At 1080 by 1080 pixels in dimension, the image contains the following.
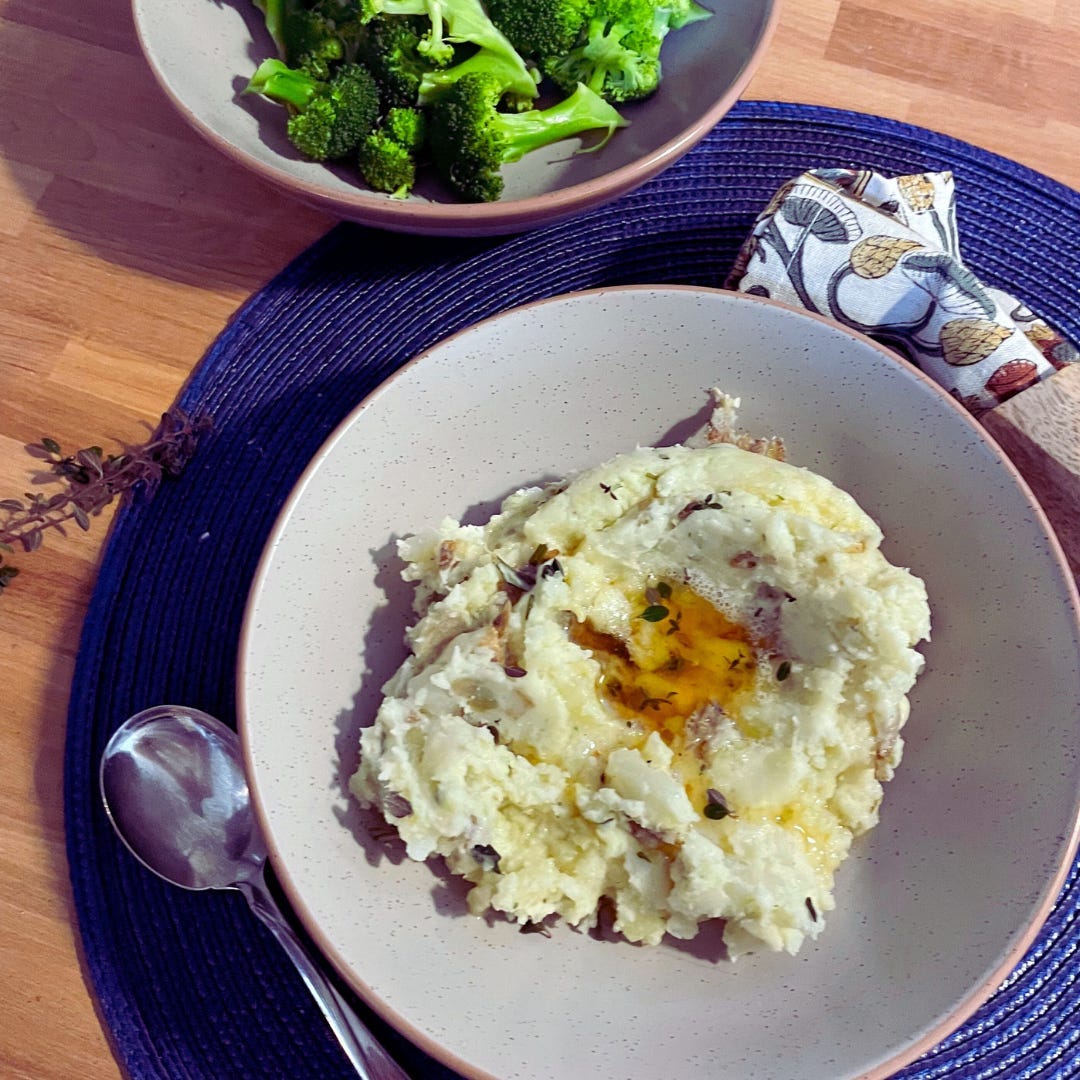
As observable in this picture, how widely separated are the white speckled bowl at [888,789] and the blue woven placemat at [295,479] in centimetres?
→ 36

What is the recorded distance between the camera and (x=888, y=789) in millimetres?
1974

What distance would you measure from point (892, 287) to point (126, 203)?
6.96ft

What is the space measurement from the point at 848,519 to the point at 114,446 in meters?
1.84

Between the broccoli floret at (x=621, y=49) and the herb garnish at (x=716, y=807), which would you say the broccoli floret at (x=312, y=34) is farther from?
the herb garnish at (x=716, y=807)

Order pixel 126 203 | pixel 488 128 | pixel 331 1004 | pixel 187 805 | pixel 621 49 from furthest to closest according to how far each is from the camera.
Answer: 1. pixel 126 203
2. pixel 621 49
3. pixel 488 128
4. pixel 187 805
5. pixel 331 1004

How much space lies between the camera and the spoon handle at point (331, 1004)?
188 cm

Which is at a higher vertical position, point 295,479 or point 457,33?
point 457,33

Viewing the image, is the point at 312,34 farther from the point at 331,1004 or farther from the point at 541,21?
the point at 331,1004

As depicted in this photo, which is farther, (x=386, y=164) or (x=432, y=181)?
(x=432, y=181)

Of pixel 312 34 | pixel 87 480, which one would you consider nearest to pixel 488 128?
pixel 312 34

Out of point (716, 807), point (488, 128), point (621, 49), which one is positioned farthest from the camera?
point (621, 49)

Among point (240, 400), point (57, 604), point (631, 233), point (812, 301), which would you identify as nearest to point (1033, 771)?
point (812, 301)

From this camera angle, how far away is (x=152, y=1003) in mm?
2021

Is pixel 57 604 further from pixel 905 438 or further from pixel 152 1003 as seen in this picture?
pixel 905 438
